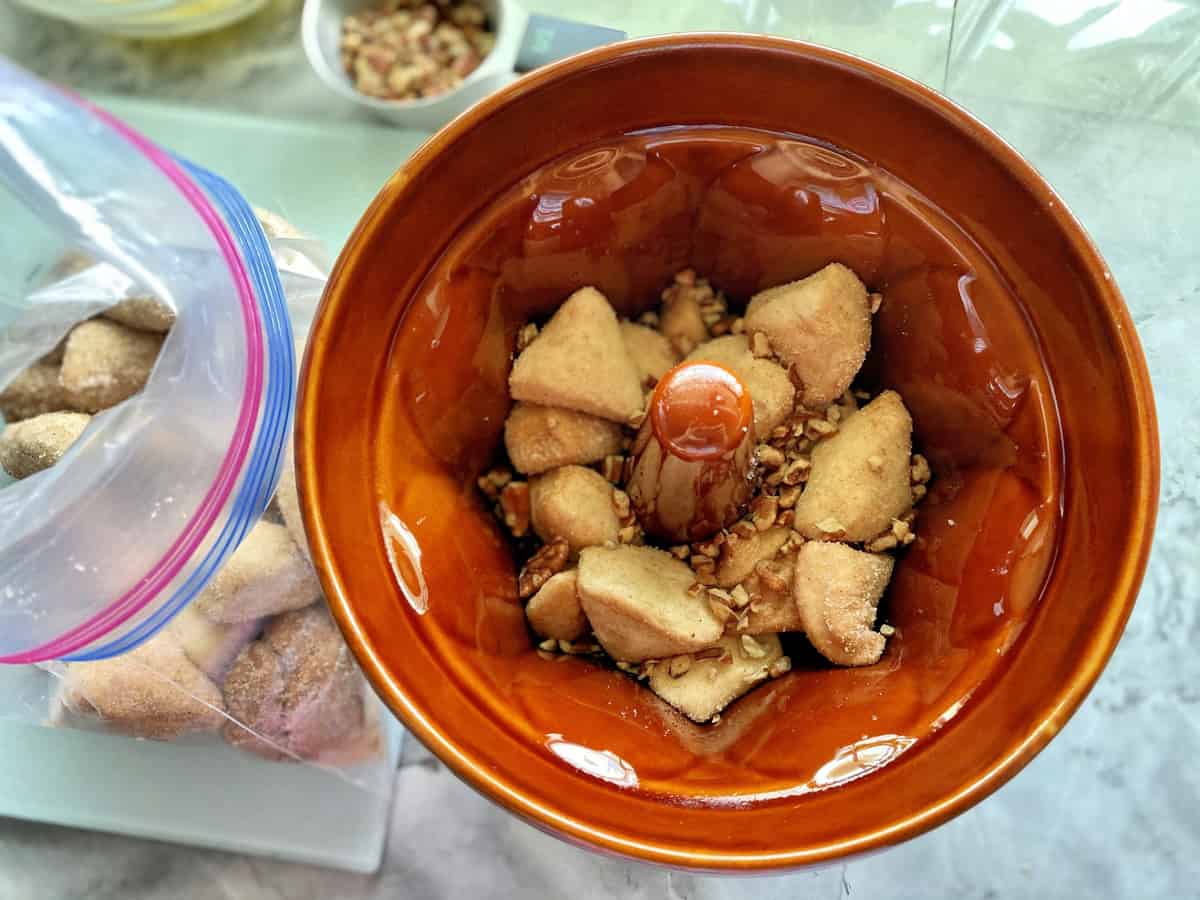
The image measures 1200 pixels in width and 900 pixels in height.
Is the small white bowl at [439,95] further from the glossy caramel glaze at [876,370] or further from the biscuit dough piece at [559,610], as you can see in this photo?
the biscuit dough piece at [559,610]

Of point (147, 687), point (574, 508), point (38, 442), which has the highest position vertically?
point (574, 508)

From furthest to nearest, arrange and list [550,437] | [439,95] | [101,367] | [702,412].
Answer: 1. [439,95]
2. [101,367]
3. [550,437]
4. [702,412]

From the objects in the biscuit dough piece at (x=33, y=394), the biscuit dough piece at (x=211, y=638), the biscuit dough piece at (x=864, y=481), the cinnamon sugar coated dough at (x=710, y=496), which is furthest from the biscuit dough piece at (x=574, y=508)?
the biscuit dough piece at (x=33, y=394)

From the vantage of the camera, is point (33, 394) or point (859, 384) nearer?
point (859, 384)

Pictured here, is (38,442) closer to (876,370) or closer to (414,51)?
(414,51)

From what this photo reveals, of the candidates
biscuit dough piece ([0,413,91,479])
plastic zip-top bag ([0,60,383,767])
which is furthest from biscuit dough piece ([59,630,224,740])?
biscuit dough piece ([0,413,91,479])

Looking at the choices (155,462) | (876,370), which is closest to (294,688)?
(155,462)

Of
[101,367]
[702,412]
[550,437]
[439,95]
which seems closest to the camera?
[702,412]

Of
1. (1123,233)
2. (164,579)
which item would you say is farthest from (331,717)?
(1123,233)
